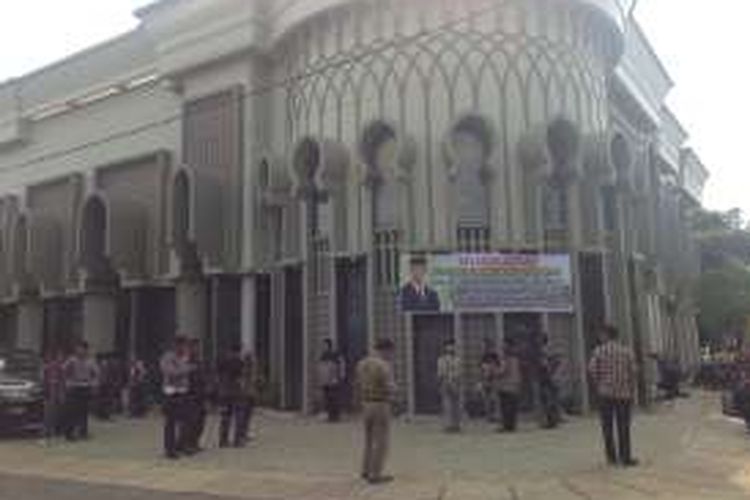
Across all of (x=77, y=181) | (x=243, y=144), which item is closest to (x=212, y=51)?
(x=243, y=144)

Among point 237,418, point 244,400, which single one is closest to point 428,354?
point 237,418

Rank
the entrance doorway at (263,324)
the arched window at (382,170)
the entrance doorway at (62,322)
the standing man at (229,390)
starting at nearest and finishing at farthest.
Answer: the standing man at (229,390), the arched window at (382,170), the entrance doorway at (263,324), the entrance doorway at (62,322)

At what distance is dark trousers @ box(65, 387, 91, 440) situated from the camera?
19.2 metres

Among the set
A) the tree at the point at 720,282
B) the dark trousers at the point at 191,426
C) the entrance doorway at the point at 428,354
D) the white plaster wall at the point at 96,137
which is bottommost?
the dark trousers at the point at 191,426

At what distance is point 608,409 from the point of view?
1381cm

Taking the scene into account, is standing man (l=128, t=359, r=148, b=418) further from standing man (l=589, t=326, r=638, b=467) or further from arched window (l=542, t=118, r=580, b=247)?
standing man (l=589, t=326, r=638, b=467)

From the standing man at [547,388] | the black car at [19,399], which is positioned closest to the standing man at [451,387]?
the standing man at [547,388]

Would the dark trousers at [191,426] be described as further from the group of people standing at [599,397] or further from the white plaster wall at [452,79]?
the white plaster wall at [452,79]

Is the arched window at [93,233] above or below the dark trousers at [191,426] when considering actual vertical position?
above

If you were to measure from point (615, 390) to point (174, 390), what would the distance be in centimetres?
665

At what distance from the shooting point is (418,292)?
2189 centimetres

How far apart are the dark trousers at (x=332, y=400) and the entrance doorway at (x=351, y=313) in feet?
2.08

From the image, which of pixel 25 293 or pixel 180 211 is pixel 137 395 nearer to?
pixel 180 211

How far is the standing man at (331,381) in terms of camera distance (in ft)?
72.8
